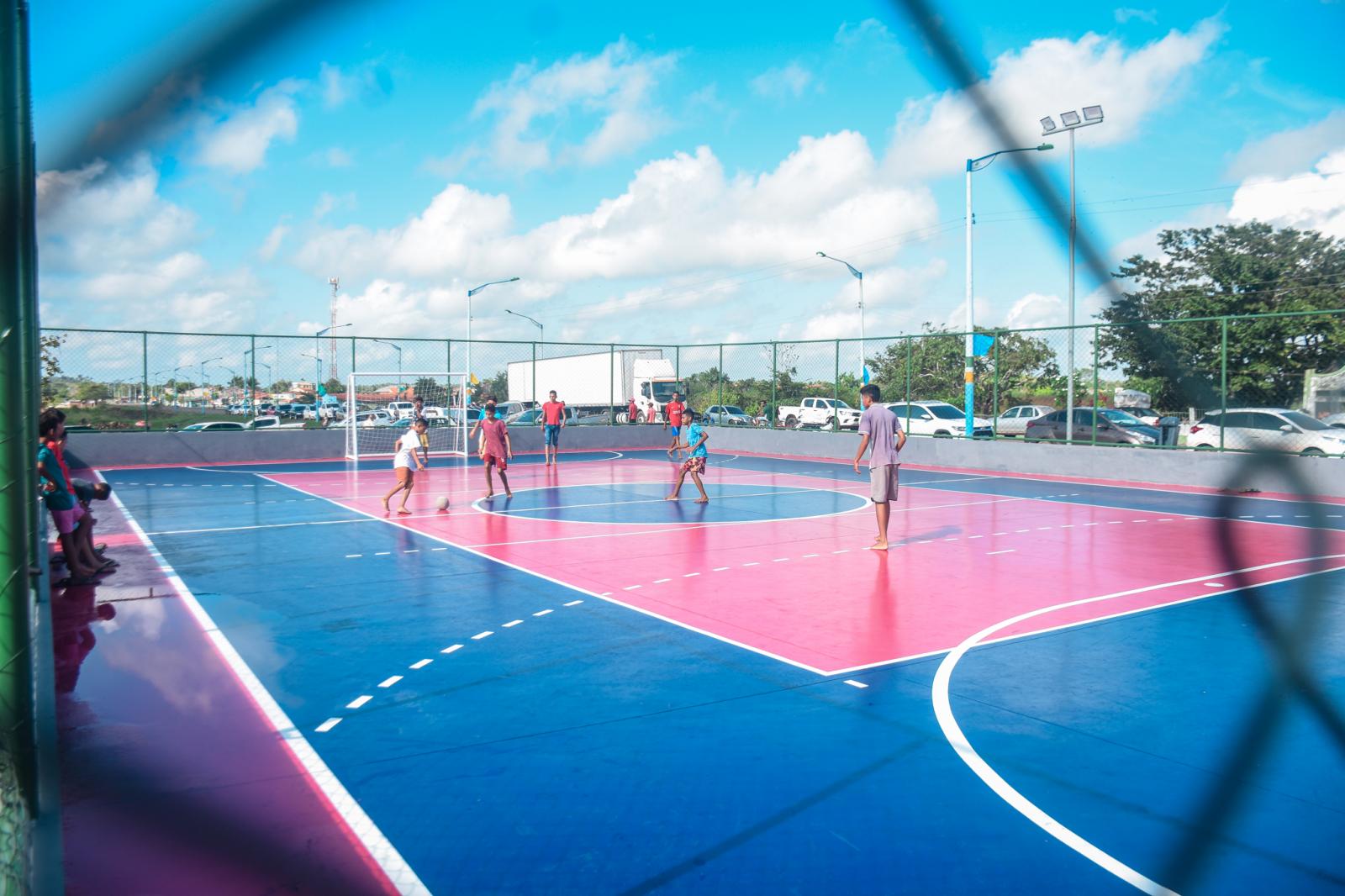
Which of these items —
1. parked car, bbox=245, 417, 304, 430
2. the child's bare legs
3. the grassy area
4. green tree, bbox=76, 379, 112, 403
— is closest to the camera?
the child's bare legs

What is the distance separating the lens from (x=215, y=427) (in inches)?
1144

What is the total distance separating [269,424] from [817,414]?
2056 cm

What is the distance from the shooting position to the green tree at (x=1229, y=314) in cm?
164

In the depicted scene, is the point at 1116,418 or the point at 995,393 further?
the point at 995,393

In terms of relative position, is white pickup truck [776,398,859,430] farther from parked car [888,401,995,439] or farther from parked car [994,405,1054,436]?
parked car [994,405,1054,436]

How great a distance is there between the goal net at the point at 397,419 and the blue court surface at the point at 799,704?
54.0 ft

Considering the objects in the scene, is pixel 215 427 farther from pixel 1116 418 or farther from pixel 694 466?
pixel 1116 418

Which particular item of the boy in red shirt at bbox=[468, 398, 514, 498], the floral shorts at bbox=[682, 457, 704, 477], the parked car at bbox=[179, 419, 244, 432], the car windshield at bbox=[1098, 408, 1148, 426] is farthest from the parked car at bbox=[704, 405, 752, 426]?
the boy in red shirt at bbox=[468, 398, 514, 498]

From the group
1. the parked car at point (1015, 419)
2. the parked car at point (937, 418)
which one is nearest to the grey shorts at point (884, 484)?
the parked car at point (1015, 419)

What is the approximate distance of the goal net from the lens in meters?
30.2

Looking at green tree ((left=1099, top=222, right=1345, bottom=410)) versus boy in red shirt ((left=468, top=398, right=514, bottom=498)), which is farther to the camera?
boy in red shirt ((left=468, top=398, right=514, bottom=498))

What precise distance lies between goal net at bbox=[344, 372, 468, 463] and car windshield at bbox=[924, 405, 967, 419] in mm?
15791

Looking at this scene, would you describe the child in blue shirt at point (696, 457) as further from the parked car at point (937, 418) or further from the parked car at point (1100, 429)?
the parked car at point (937, 418)

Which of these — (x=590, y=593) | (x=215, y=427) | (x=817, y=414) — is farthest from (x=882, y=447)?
(x=817, y=414)
